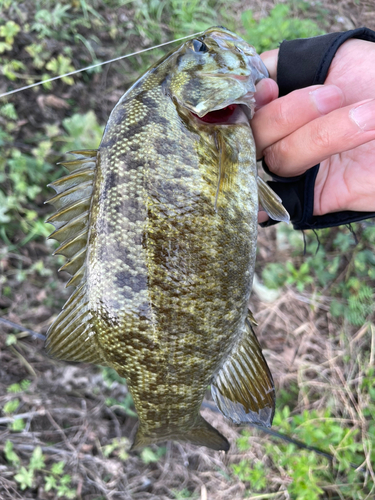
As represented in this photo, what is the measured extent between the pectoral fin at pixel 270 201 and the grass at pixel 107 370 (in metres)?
1.33

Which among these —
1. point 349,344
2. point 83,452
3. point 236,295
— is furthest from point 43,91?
point 349,344

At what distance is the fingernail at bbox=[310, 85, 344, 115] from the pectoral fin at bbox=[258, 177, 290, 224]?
42 cm

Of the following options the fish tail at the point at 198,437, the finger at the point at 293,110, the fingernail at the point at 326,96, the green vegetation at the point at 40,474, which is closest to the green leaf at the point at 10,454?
the green vegetation at the point at 40,474

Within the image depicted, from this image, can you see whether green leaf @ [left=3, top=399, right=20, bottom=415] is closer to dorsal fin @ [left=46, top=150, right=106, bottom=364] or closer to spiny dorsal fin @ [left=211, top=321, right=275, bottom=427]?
dorsal fin @ [left=46, top=150, right=106, bottom=364]

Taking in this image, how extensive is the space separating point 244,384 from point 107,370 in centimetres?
153

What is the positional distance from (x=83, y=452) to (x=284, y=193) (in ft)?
8.56

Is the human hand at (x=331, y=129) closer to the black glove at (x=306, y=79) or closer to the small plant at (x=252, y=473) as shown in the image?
the black glove at (x=306, y=79)

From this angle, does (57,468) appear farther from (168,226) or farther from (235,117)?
(235,117)

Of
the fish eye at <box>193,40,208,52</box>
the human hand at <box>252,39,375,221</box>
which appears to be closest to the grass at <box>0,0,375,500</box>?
the human hand at <box>252,39,375,221</box>

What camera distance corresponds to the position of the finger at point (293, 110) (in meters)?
1.48

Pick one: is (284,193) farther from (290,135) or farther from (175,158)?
(175,158)

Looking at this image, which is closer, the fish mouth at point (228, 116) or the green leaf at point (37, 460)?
the fish mouth at point (228, 116)

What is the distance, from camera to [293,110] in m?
1.53

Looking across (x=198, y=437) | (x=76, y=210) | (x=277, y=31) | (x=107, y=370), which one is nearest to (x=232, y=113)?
(x=76, y=210)
